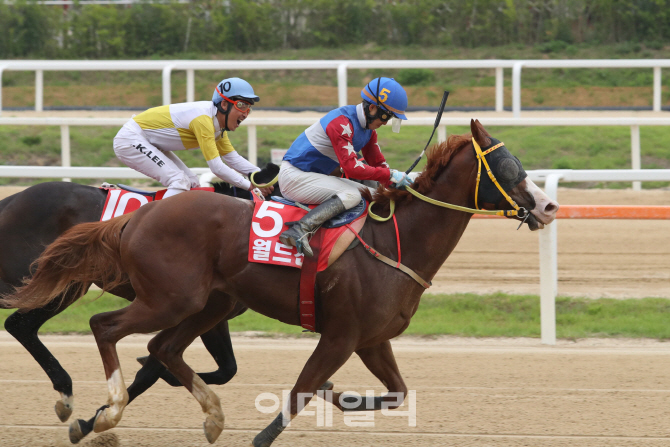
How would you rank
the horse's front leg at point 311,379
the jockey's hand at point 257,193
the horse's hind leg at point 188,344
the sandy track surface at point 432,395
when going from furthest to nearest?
the jockey's hand at point 257,193
the sandy track surface at point 432,395
the horse's hind leg at point 188,344
the horse's front leg at point 311,379

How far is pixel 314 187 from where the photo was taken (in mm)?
4195

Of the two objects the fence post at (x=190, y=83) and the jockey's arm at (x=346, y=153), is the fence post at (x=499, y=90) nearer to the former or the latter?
the fence post at (x=190, y=83)

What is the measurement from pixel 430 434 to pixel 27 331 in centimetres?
241

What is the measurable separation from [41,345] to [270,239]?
1742 millimetres

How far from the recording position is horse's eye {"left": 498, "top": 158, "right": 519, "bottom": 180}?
395cm

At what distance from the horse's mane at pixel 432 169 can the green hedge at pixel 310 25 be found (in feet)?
45.9

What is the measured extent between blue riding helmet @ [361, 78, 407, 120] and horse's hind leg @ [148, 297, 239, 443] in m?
1.29

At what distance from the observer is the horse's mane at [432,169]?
13.5 ft

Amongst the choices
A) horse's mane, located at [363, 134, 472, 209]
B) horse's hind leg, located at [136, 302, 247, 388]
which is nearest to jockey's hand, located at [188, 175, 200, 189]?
horse's hind leg, located at [136, 302, 247, 388]

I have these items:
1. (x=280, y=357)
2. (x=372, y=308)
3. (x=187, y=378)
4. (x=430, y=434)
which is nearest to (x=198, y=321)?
(x=187, y=378)

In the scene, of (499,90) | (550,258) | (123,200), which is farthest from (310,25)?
(123,200)

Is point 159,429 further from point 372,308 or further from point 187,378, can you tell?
point 372,308

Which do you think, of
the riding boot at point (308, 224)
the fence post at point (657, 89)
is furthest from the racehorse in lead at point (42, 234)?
the fence post at point (657, 89)

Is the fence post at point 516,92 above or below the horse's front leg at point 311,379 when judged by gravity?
above
